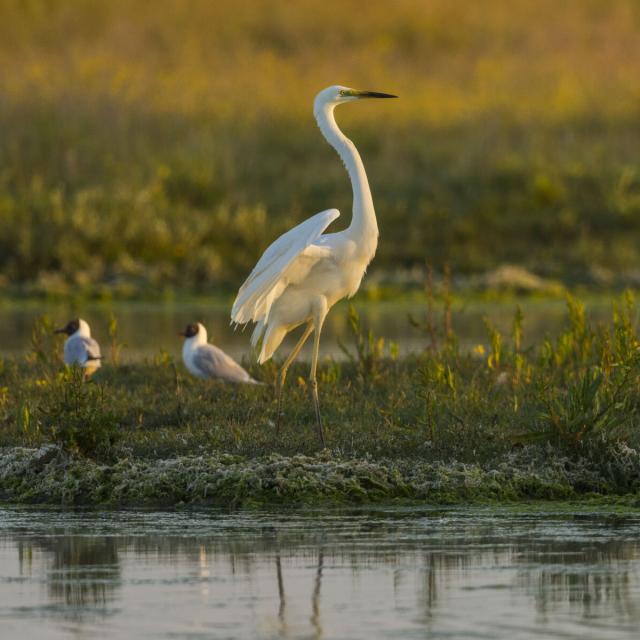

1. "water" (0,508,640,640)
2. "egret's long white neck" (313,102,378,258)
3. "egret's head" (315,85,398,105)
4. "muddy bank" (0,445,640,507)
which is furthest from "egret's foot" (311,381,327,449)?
"egret's head" (315,85,398,105)

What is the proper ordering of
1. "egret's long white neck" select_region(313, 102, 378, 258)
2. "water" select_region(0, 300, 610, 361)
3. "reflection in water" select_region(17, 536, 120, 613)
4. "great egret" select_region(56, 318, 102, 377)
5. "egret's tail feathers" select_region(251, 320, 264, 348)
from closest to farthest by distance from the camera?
"reflection in water" select_region(17, 536, 120, 613) < "egret's long white neck" select_region(313, 102, 378, 258) < "egret's tail feathers" select_region(251, 320, 264, 348) < "great egret" select_region(56, 318, 102, 377) < "water" select_region(0, 300, 610, 361)

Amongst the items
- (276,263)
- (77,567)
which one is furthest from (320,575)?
(276,263)

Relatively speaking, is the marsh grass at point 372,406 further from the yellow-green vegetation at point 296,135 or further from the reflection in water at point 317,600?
the yellow-green vegetation at point 296,135

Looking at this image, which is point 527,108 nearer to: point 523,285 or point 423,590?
point 523,285

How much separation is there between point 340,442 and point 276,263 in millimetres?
1157

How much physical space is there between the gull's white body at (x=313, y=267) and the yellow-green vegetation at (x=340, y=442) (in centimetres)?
64

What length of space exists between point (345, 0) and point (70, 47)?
6917 mm

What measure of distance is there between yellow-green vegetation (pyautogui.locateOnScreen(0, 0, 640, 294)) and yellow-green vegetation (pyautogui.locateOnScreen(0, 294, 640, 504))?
11.6 m

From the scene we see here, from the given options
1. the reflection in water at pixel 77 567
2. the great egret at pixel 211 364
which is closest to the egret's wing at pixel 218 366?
the great egret at pixel 211 364

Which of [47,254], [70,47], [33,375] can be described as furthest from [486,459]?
[70,47]

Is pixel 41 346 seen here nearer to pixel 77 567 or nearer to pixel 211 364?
pixel 211 364

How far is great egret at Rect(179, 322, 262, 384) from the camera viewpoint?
42.3ft

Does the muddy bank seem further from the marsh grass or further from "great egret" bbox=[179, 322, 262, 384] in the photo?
A: "great egret" bbox=[179, 322, 262, 384]

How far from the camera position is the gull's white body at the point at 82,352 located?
43.8ft
